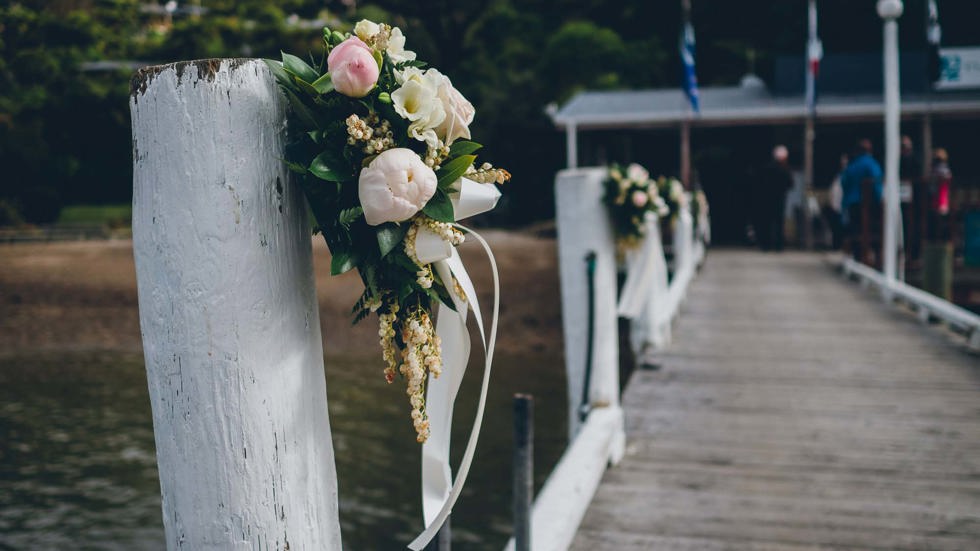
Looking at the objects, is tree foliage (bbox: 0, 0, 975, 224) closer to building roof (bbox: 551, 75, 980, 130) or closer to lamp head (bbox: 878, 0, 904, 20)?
building roof (bbox: 551, 75, 980, 130)

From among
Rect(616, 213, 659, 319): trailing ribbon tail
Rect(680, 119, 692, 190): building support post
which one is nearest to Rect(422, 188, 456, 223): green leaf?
Rect(616, 213, 659, 319): trailing ribbon tail

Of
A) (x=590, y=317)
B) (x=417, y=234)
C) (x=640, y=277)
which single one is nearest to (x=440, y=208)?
(x=417, y=234)

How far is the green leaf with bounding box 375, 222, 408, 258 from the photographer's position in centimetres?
166

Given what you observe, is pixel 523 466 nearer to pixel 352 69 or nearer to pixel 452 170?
pixel 452 170

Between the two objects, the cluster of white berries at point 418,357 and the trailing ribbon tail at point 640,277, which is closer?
the cluster of white berries at point 418,357

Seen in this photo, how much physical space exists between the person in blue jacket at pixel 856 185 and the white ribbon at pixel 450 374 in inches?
471

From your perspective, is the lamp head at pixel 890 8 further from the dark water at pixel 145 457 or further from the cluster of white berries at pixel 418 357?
the cluster of white berries at pixel 418 357

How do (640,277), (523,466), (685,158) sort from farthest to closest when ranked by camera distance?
1. (685,158)
2. (640,277)
3. (523,466)

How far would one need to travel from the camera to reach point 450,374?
1.96m

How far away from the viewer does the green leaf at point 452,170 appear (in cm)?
178

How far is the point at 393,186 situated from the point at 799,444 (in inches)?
174

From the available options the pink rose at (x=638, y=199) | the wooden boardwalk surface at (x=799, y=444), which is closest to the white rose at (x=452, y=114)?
the wooden boardwalk surface at (x=799, y=444)

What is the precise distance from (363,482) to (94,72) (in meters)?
20.5

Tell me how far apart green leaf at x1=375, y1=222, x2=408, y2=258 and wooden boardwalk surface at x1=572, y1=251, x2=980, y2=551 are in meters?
2.59
